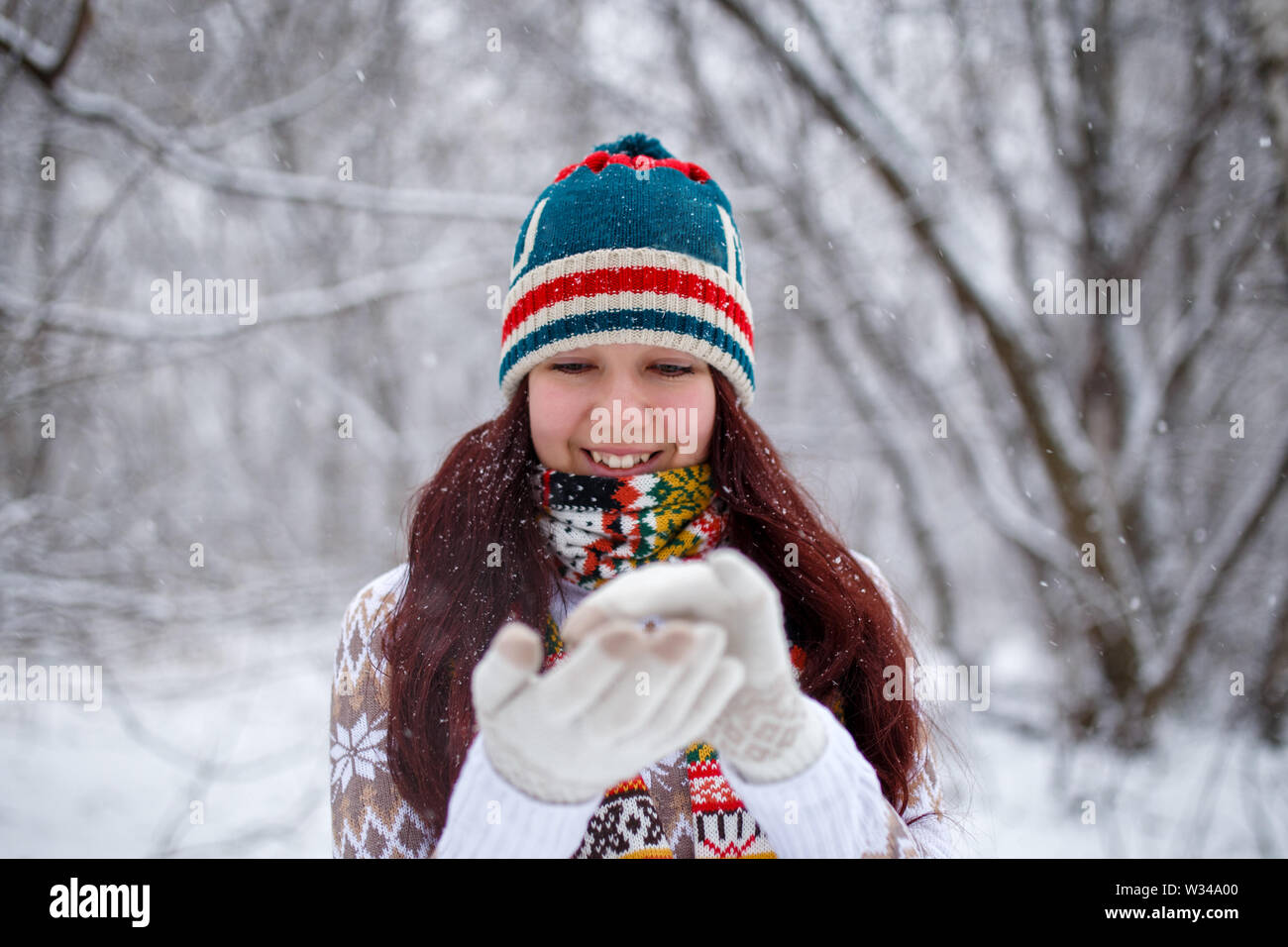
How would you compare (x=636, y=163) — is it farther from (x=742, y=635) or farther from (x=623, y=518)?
(x=742, y=635)

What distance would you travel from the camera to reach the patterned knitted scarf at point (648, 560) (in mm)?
1303

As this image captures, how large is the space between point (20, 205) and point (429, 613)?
4.03m

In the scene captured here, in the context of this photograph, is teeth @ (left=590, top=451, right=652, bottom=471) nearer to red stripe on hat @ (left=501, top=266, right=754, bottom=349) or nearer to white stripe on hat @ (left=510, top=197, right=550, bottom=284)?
red stripe on hat @ (left=501, top=266, right=754, bottom=349)

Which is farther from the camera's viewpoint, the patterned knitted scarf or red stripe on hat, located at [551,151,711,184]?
red stripe on hat, located at [551,151,711,184]

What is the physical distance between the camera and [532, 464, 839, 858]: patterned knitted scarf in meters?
1.30

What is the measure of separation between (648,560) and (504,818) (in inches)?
22.4

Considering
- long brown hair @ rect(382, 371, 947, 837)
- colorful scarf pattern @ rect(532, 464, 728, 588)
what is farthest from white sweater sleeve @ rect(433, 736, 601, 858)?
colorful scarf pattern @ rect(532, 464, 728, 588)

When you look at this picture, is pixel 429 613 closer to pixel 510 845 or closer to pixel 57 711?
pixel 510 845

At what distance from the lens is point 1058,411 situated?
145 inches

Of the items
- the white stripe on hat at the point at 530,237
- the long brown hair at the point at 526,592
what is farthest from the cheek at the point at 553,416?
the white stripe on hat at the point at 530,237

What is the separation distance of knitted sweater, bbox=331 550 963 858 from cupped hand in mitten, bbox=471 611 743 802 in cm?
9

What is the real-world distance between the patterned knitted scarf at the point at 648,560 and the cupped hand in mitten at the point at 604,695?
450 mm

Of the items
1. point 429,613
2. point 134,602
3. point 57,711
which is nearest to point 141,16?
point 134,602

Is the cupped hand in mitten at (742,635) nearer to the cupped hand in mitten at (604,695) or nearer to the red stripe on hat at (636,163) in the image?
the cupped hand in mitten at (604,695)
